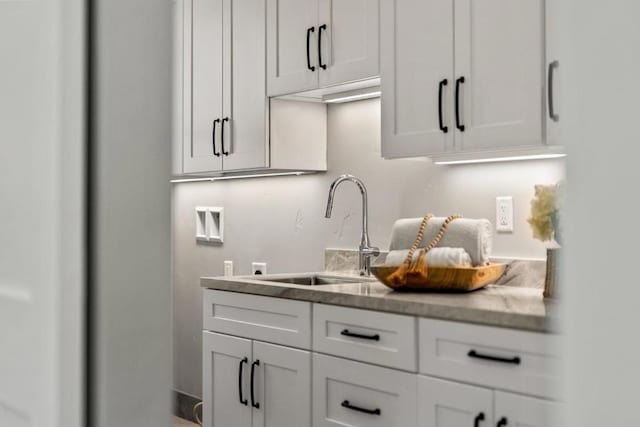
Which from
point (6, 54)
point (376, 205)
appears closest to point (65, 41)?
point (6, 54)

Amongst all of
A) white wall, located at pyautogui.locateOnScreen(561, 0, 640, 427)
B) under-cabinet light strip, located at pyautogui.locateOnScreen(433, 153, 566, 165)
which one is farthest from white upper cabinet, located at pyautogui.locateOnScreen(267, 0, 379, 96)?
white wall, located at pyautogui.locateOnScreen(561, 0, 640, 427)

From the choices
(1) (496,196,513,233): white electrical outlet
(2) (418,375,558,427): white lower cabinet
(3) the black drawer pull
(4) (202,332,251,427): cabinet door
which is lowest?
(4) (202,332,251,427): cabinet door

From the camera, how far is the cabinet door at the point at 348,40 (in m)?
2.54

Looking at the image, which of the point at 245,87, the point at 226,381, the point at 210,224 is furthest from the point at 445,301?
the point at 210,224

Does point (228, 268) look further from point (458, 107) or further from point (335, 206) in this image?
point (458, 107)

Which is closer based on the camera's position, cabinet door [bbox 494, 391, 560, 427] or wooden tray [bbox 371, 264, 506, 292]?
cabinet door [bbox 494, 391, 560, 427]

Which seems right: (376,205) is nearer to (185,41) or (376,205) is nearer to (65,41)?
(185,41)

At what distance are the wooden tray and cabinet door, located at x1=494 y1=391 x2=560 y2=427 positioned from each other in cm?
44

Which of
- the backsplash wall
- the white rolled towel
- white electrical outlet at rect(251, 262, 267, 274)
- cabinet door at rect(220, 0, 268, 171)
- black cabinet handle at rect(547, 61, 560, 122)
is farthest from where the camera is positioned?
white electrical outlet at rect(251, 262, 267, 274)

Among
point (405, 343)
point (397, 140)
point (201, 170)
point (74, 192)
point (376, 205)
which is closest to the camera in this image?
point (74, 192)

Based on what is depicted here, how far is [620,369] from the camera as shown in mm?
184

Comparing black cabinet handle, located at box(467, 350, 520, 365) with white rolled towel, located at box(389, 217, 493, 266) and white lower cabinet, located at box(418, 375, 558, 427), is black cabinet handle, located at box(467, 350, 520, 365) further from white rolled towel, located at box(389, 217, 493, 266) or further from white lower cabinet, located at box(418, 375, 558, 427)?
white rolled towel, located at box(389, 217, 493, 266)

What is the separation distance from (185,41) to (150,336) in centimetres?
307

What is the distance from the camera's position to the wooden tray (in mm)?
2133
